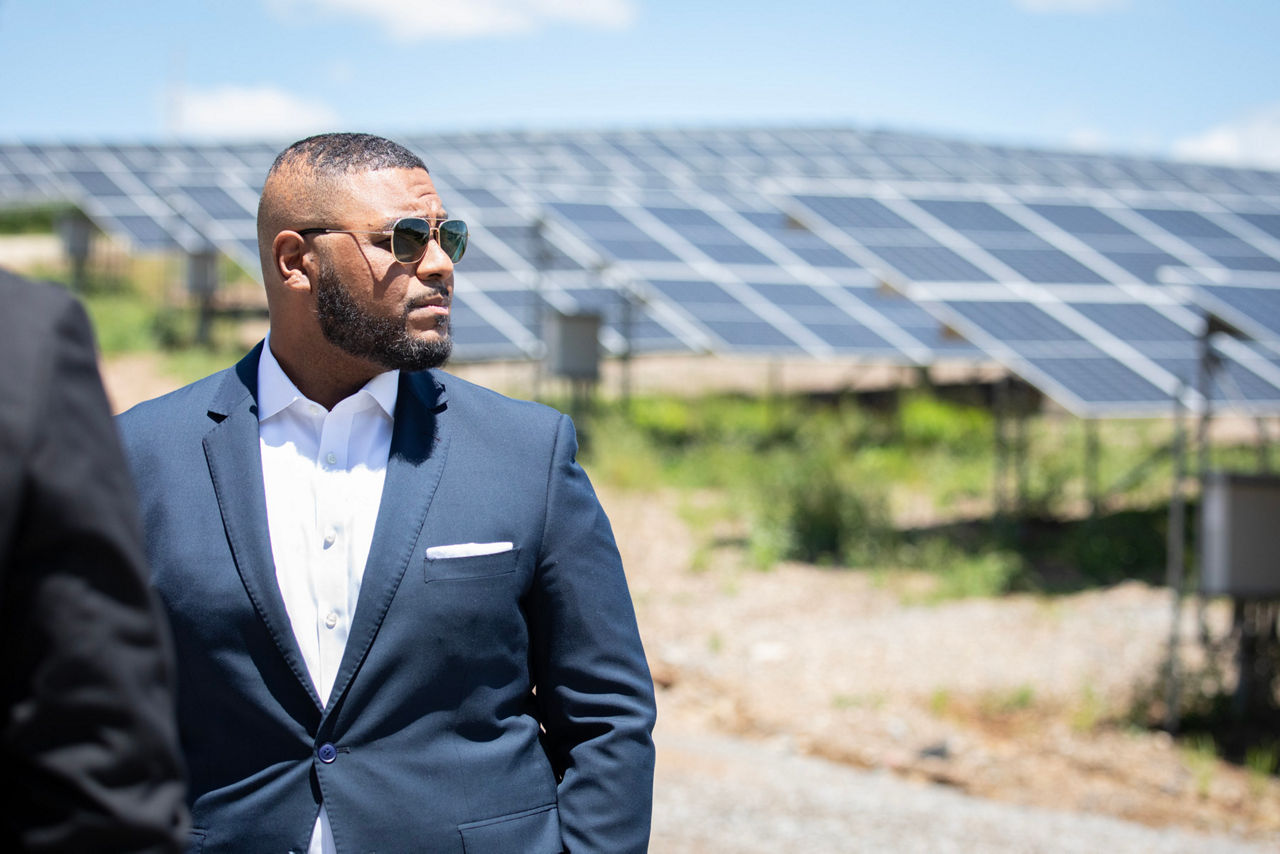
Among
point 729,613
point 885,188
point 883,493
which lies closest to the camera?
point 729,613

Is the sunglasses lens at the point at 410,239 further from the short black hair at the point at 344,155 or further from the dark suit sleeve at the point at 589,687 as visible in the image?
the dark suit sleeve at the point at 589,687

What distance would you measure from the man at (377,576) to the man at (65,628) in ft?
2.91

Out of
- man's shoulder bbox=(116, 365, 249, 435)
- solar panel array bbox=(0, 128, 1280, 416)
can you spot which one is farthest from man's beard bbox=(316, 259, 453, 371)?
solar panel array bbox=(0, 128, 1280, 416)

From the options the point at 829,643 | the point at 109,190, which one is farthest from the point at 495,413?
the point at 109,190

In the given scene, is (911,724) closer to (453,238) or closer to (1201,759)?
(1201,759)

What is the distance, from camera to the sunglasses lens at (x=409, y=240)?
2.12m

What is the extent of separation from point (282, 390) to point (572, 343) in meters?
12.0

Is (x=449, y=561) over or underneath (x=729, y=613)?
over

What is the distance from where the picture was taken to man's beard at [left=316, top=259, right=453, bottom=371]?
6.95ft

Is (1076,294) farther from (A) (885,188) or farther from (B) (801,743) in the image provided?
(B) (801,743)

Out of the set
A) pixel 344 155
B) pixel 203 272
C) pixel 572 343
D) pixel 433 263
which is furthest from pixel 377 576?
pixel 203 272

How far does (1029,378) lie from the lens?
10016mm

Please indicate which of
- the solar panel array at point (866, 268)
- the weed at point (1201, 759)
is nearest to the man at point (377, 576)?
the weed at point (1201, 759)

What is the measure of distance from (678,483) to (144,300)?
1560cm
